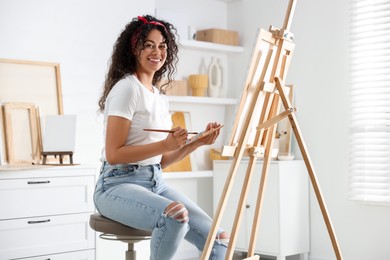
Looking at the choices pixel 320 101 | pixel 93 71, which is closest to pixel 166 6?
pixel 93 71

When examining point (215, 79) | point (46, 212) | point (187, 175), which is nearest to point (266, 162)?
point (46, 212)

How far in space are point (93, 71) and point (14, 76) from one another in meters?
0.56

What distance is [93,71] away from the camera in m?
4.18

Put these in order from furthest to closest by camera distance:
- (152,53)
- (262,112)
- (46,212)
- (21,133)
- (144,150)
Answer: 1. (21,133)
2. (46,212)
3. (262,112)
4. (152,53)
5. (144,150)

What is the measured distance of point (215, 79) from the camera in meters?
5.26

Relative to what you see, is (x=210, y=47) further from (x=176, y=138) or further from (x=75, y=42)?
(x=176, y=138)

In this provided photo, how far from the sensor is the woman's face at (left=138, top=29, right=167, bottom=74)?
275 cm

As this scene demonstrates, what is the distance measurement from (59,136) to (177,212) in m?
1.67

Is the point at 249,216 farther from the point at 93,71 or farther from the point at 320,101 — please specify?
the point at 93,71

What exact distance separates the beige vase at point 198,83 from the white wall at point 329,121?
689 mm

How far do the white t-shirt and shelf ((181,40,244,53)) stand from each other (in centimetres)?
223

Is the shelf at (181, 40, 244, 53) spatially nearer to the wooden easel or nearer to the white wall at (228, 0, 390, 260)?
the white wall at (228, 0, 390, 260)

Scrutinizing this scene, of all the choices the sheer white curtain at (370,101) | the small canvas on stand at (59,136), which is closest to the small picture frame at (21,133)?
the small canvas on stand at (59,136)

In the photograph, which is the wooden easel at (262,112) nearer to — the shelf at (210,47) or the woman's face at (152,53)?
the woman's face at (152,53)
